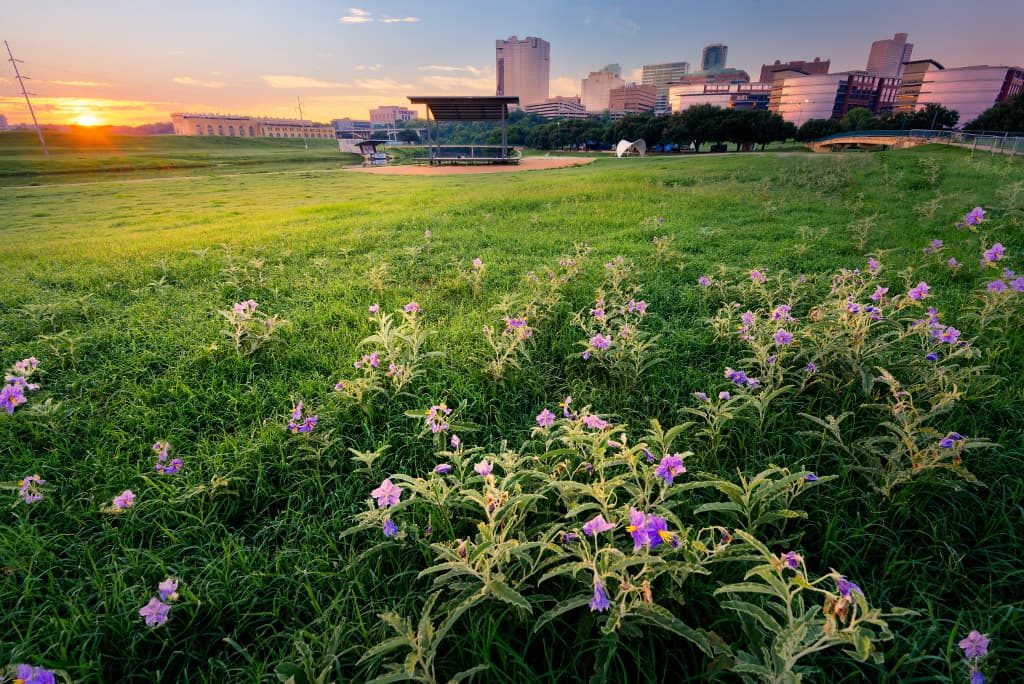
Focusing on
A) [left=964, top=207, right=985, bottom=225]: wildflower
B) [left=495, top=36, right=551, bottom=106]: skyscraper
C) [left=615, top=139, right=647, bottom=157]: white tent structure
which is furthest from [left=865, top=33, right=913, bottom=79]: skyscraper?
[left=964, top=207, right=985, bottom=225]: wildflower

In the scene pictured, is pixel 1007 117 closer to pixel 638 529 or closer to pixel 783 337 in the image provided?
pixel 783 337

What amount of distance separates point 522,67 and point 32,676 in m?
200

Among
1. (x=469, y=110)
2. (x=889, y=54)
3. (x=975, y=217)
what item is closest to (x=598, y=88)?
(x=889, y=54)

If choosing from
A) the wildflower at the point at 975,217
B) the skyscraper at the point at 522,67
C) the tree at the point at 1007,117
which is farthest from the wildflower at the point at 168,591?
the skyscraper at the point at 522,67

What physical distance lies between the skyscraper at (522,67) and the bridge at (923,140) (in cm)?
14334

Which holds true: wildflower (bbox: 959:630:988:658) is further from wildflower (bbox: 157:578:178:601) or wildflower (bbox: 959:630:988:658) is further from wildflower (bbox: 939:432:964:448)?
wildflower (bbox: 157:578:178:601)

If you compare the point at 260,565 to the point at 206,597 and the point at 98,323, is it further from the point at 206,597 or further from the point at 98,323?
the point at 98,323

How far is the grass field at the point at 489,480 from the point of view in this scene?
124 centimetres

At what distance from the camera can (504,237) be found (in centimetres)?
600

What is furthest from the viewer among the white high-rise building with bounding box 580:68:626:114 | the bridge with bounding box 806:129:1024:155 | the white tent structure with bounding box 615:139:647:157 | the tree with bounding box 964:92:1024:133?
the white high-rise building with bounding box 580:68:626:114

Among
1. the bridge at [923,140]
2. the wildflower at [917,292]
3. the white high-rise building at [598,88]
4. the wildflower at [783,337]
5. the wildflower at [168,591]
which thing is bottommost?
the wildflower at [168,591]

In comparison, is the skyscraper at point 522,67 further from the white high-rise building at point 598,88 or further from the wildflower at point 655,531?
the wildflower at point 655,531

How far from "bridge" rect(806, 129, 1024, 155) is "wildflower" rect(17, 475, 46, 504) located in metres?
24.2

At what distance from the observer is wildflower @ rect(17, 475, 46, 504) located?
5.71 ft
